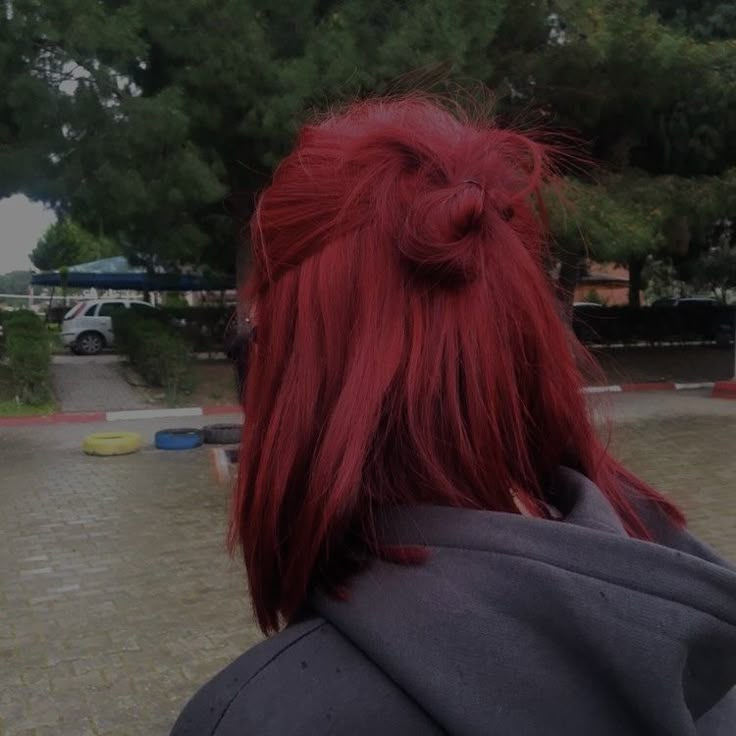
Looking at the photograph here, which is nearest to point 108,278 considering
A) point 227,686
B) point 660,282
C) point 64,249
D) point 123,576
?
point 64,249

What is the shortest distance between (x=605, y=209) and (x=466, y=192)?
12.8 m

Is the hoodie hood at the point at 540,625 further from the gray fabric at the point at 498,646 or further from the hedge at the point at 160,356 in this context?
the hedge at the point at 160,356

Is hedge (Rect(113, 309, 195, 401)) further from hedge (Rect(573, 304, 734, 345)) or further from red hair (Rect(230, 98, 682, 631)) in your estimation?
red hair (Rect(230, 98, 682, 631))

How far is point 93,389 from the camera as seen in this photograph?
46.9ft

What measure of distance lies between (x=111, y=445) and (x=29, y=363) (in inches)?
166

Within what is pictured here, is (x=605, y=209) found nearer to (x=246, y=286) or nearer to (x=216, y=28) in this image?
(x=216, y=28)

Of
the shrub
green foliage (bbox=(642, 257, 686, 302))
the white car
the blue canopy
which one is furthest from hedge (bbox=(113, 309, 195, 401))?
green foliage (bbox=(642, 257, 686, 302))

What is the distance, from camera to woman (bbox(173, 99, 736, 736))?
0.77 metres

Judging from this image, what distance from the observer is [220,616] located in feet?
14.9

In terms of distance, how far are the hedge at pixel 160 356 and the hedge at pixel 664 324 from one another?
10.2 meters

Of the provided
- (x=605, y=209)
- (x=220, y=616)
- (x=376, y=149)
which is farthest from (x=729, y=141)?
(x=376, y=149)

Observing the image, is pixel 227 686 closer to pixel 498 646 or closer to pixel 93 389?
pixel 498 646

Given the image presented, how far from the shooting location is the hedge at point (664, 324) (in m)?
21.3

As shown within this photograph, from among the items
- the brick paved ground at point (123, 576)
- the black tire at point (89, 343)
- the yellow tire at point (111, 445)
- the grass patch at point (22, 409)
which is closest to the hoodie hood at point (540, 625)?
the brick paved ground at point (123, 576)
